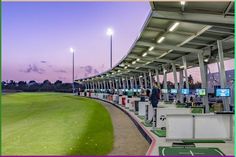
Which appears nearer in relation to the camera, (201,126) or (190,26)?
(201,126)

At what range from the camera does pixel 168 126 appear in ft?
35.1

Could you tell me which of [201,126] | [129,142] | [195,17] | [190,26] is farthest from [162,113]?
[190,26]

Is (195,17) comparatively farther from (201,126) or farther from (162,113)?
(201,126)

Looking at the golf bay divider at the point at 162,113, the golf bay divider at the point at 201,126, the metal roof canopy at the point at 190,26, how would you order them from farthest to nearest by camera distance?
the golf bay divider at the point at 162,113 → the metal roof canopy at the point at 190,26 → the golf bay divider at the point at 201,126

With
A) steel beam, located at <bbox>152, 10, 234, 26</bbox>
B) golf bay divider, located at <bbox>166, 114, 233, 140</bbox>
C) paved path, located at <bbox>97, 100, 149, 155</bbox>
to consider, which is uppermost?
steel beam, located at <bbox>152, 10, 234, 26</bbox>

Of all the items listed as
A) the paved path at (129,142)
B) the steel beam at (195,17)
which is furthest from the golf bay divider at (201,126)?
the steel beam at (195,17)

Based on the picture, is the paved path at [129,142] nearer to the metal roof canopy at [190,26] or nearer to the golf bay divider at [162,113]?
the golf bay divider at [162,113]

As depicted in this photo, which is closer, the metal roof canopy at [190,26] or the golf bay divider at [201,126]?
the golf bay divider at [201,126]

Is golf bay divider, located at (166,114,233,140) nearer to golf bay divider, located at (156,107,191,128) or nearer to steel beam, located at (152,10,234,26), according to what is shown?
golf bay divider, located at (156,107,191,128)

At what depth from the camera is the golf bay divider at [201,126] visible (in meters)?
10.8

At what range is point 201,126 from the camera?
35.7 feet

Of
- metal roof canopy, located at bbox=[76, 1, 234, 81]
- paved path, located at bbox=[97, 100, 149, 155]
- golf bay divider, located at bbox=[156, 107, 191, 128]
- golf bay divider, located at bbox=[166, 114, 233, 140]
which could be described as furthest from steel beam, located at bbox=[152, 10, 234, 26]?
paved path, located at bbox=[97, 100, 149, 155]

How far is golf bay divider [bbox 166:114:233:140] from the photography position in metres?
10.8

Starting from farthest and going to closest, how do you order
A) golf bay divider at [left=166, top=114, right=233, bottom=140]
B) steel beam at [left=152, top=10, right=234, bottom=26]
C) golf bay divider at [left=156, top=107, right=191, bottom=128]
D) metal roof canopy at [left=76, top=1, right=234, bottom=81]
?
1. golf bay divider at [left=156, top=107, right=191, bottom=128]
2. steel beam at [left=152, top=10, right=234, bottom=26]
3. metal roof canopy at [left=76, top=1, right=234, bottom=81]
4. golf bay divider at [left=166, top=114, right=233, bottom=140]
